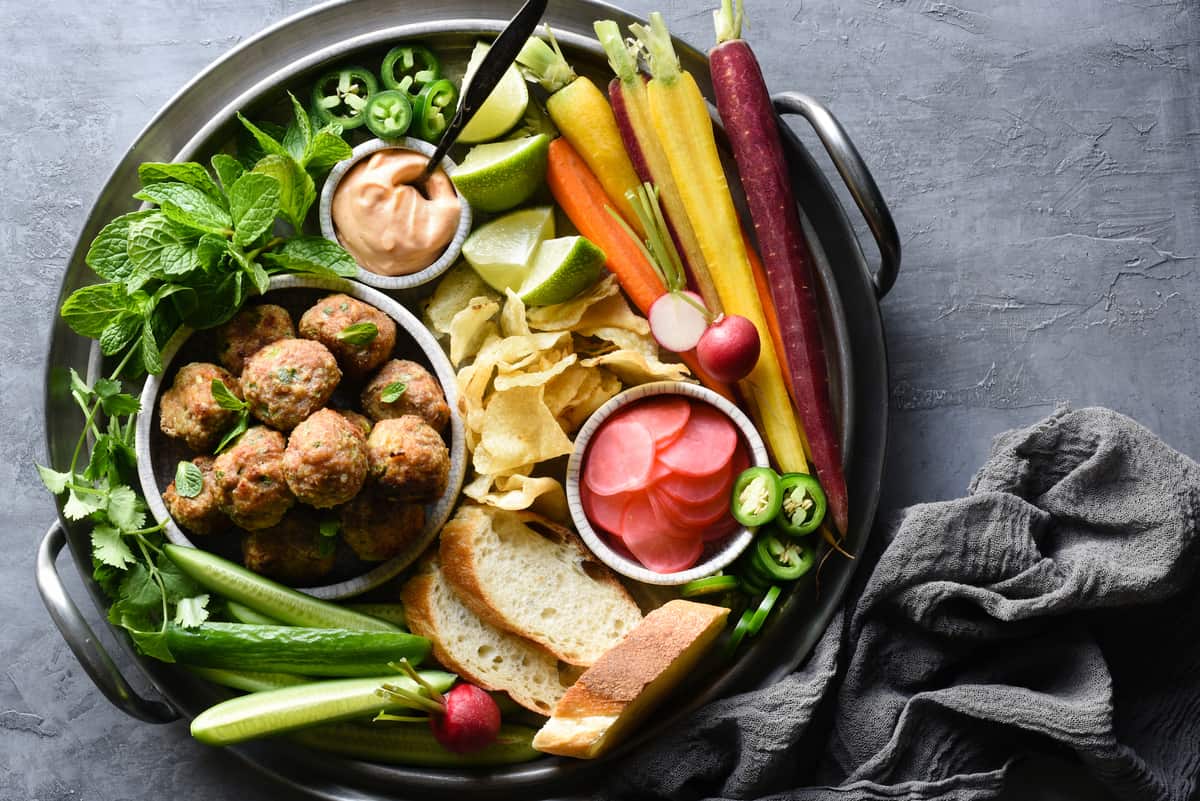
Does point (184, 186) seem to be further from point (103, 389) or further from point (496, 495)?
point (496, 495)

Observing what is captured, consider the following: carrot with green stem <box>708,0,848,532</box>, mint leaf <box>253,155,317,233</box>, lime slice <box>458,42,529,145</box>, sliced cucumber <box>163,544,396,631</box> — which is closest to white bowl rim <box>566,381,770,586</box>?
carrot with green stem <box>708,0,848,532</box>

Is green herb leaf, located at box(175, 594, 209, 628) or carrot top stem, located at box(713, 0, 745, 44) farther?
carrot top stem, located at box(713, 0, 745, 44)

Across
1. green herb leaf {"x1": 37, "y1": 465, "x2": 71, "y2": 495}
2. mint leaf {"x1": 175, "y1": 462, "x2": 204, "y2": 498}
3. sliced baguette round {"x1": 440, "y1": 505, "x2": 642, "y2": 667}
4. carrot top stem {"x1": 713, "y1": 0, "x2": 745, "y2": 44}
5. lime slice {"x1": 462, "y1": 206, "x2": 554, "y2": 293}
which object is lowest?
sliced baguette round {"x1": 440, "y1": 505, "x2": 642, "y2": 667}

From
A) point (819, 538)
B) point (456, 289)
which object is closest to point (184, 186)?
point (456, 289)

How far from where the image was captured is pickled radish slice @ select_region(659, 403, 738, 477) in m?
2.46

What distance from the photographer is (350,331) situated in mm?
2330

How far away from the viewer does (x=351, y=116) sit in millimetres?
2605

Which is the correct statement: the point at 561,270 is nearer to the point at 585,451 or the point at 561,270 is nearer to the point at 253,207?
the point at 585,451

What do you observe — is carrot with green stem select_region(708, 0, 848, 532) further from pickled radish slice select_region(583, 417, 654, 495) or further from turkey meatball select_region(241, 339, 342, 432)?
turkey meatball select_region(241, 339, 342, 432)

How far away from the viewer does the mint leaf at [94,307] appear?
233cm

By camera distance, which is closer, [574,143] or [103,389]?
[103,389]

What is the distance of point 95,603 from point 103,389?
2.04 feet

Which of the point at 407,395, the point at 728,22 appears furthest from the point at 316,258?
the point at 728,22

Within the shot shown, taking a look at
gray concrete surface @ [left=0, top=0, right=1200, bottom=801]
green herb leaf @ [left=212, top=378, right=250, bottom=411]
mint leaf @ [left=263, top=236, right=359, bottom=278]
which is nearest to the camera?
green herb leaf @ [left=212, top=378, right=250, bottom=411]
